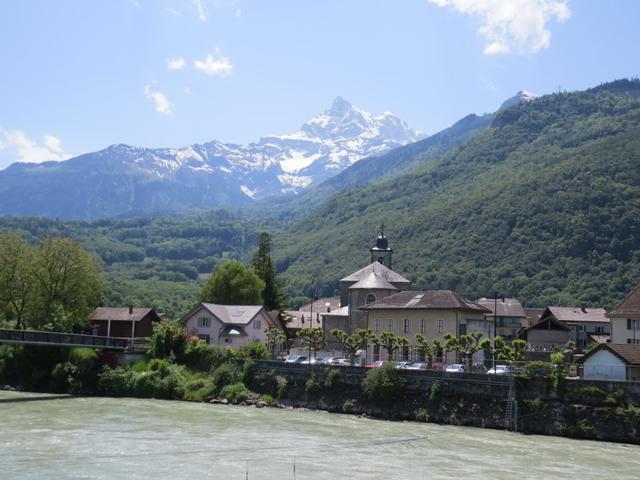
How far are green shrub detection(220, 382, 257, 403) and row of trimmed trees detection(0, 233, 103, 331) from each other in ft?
72.2

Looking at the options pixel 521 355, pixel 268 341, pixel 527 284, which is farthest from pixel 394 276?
pixel 527 284

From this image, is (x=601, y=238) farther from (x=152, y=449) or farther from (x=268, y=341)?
(x=152, y=449)

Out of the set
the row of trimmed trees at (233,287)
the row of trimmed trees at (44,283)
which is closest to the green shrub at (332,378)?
the row of trimmed trees at (44,283)

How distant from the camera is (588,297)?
13375cm

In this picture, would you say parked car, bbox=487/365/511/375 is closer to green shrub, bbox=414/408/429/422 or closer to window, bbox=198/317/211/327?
green shrub, bbox=414/408/429/422

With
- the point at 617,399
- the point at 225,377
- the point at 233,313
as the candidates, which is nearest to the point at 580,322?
the point at 233,313

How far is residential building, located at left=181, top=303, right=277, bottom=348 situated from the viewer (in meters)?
78.4

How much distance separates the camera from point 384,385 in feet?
171

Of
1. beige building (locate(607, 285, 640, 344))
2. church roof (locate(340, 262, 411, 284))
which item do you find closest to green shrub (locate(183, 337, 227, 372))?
church roof (locate(340, 262, 411, 284))

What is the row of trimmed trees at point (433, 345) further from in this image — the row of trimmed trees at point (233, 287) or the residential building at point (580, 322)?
the residential building at point (580, 322)

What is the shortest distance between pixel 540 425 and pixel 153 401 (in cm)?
2848

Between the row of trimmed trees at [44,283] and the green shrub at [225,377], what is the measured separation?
65.9ft

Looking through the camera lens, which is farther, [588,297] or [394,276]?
[588,297]

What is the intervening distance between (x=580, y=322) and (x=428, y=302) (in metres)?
39.8
